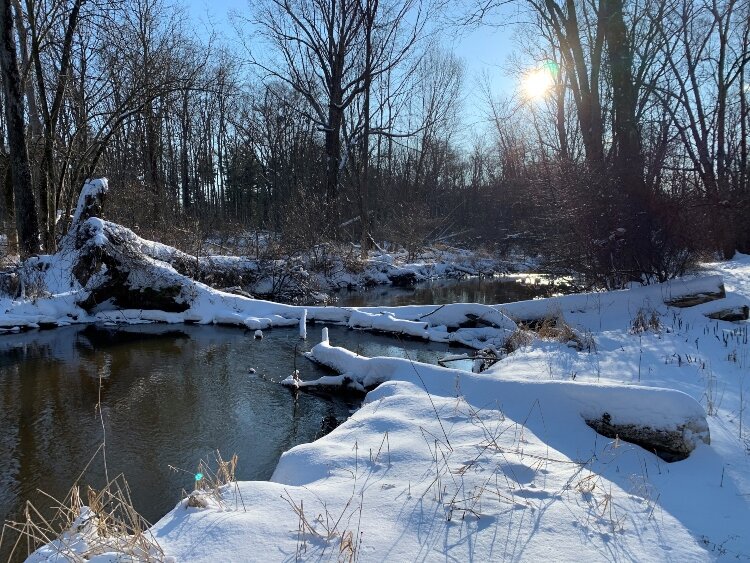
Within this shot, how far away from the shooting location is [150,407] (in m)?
6.75

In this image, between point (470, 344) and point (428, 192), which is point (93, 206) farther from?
point (428, 192)

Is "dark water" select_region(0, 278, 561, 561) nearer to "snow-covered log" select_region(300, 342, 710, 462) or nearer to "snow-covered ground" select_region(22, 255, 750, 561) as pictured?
"snow-covered ground" select_region(22, 255, 750, 561)

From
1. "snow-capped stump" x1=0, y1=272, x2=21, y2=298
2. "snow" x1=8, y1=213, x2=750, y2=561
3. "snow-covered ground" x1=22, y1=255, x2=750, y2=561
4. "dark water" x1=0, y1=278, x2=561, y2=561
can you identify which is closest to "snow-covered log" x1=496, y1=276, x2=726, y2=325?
"dark water" x1=0, y1=278, x2=561, y2=561

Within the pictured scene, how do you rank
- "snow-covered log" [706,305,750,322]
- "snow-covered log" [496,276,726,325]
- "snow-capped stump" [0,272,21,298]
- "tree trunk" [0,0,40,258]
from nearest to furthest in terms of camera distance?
"snow-covered log" [706,305,750,322] < "snow-covered log" [496,276,726,325] < "snow-capped stump" [0,272,21,298] < "tree trunk" [0,0,40,258]

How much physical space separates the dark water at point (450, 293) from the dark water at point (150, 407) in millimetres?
5499

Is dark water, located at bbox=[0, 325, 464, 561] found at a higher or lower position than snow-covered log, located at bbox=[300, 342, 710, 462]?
lower

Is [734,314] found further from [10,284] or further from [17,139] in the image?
[17,139]

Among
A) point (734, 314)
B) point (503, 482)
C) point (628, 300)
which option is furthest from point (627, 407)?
point (628, 300)

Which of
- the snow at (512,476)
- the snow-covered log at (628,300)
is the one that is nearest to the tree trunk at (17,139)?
the snow at (512,476)

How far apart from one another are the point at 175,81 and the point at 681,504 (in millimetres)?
17114

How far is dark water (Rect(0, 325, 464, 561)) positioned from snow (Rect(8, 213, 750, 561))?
1.36 metres

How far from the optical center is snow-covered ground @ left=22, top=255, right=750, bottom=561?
2.54 meters

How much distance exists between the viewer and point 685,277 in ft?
35.9

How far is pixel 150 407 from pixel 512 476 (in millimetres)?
5306
